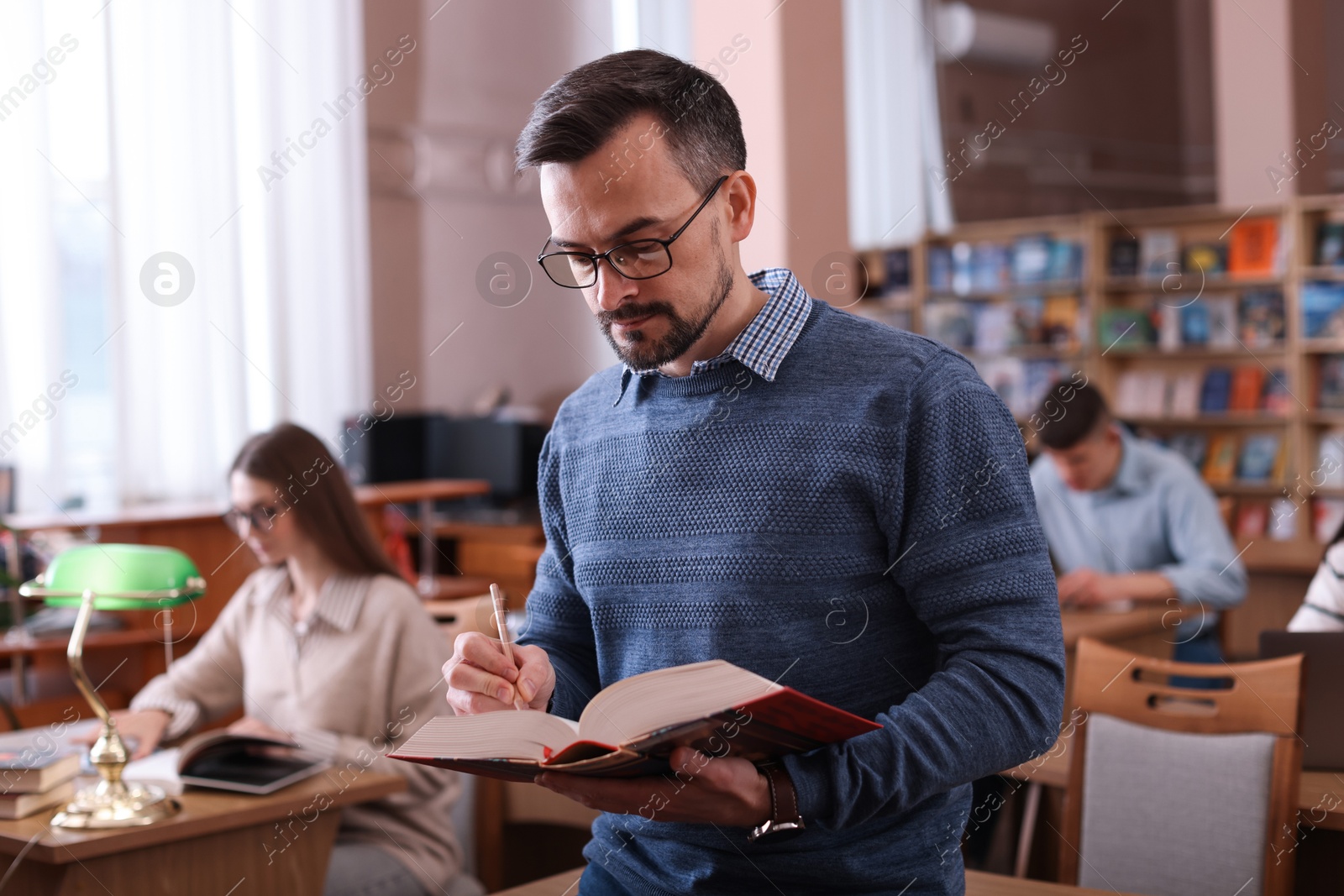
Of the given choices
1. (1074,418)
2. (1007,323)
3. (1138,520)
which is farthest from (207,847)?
(1007,323)

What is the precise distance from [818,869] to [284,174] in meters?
5.58

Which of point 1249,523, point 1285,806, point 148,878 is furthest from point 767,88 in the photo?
point 1249,523

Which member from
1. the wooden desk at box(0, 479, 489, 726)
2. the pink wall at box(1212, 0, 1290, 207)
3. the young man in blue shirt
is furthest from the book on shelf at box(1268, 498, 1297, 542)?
the wooden desk at box(0, 479, 489, 726)

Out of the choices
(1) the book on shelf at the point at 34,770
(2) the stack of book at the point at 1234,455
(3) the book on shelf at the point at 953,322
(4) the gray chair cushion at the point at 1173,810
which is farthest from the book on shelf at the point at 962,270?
(1) the book on shelf at the point at 34,770

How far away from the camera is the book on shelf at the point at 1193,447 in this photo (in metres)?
7.30

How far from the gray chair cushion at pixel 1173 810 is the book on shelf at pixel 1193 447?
17.7 feet

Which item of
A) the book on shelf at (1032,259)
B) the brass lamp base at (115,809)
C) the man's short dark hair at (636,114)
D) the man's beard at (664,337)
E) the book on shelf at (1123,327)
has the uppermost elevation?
the book on shelf at (1032,259)

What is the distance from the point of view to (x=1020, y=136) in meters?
9.73

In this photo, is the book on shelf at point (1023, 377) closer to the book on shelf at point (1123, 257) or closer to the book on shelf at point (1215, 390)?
the book on shelf at point (1123, 257)

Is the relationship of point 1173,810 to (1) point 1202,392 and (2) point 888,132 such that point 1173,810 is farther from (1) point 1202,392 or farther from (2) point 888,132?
(2) point 888,132

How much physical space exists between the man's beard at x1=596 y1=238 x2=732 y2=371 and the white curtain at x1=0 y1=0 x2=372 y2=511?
4.55 m

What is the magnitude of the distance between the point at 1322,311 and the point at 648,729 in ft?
21.8

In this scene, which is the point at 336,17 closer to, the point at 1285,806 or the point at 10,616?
the point at 10,616

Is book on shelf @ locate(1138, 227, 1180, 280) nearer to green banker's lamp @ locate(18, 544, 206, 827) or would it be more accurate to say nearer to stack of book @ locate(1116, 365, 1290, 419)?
stack of book @ locate(1116, 365, 1290, 419)
